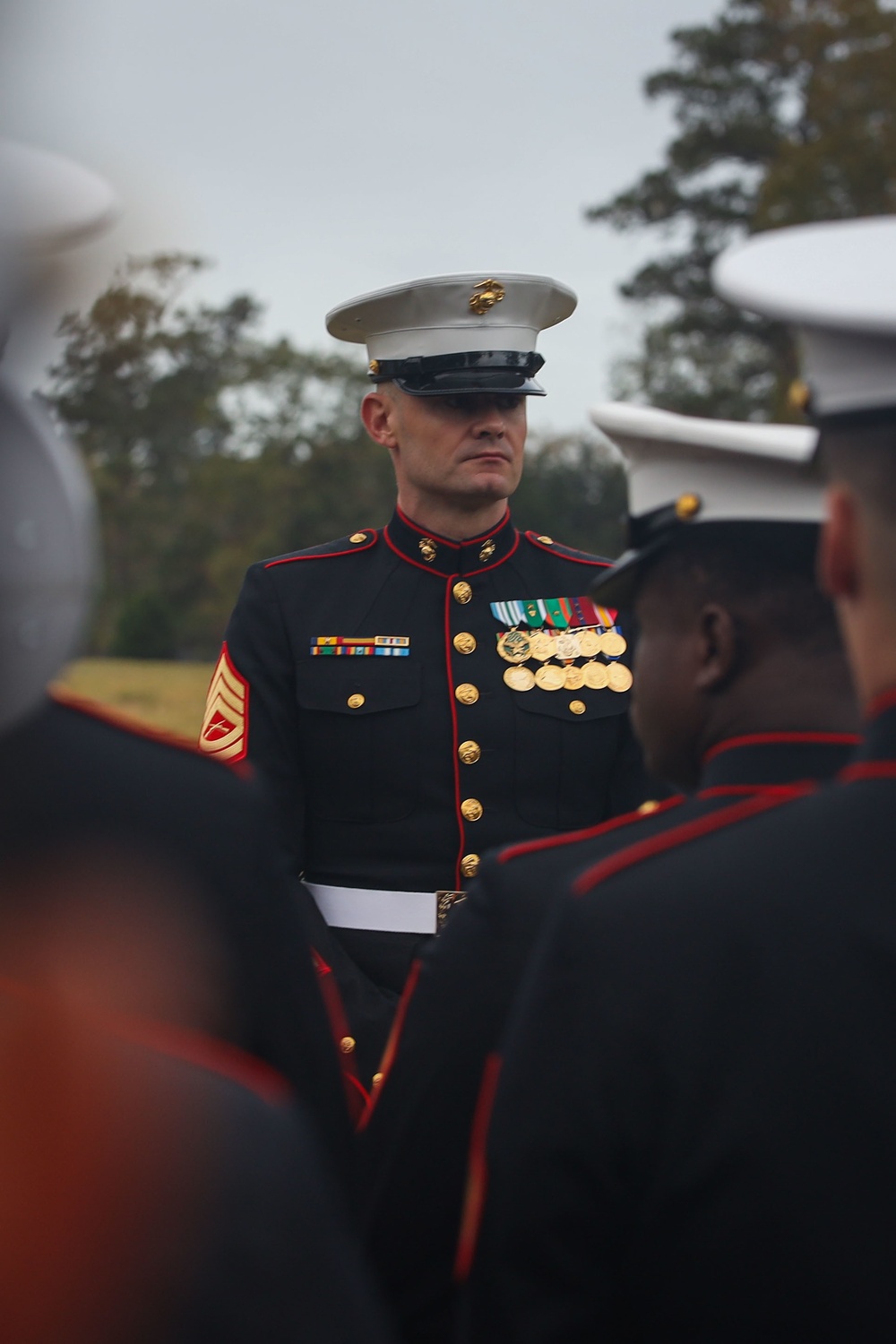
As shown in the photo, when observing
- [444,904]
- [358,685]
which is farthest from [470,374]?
[444,904]

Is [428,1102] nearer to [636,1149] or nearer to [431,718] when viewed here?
[636,1149]

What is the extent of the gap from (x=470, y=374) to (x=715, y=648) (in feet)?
6.40

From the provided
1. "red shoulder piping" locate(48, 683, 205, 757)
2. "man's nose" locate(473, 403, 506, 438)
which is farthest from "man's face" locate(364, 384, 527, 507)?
"red shoulder piping" locate(48, 683, 205, 757)

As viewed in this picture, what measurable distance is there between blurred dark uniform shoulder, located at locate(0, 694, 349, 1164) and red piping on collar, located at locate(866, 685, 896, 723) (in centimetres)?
56

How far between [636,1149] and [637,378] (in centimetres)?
3972

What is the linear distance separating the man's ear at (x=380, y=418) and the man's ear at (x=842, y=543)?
91.3 inches

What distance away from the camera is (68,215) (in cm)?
109

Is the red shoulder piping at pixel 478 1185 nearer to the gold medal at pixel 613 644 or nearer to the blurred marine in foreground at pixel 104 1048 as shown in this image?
the blurred marine in foreground at pixel 104 1048

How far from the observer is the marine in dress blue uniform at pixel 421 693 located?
3.32 metres

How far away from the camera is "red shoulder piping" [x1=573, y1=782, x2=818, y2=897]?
1435 millimetres

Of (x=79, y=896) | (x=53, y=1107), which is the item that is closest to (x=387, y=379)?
(x=79, y=896)

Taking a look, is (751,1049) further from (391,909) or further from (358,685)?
(358,685)

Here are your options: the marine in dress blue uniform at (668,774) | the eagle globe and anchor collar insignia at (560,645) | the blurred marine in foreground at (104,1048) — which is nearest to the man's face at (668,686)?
the marine in dress blue uniform at (668,774)

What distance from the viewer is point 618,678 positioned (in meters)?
3.49
